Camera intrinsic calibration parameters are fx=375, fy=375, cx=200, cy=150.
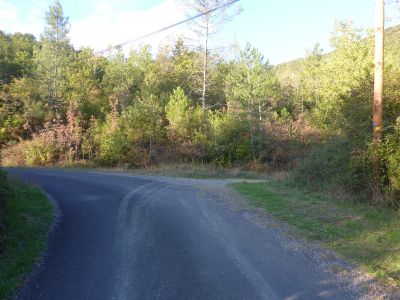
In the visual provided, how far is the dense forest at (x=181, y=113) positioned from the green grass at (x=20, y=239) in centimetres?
916

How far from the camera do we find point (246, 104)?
102 ft

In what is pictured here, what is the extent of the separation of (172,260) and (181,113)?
23.9 m

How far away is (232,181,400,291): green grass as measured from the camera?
630 cm

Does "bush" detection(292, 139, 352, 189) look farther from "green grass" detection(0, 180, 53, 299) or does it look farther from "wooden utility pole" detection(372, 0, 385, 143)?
"green grass" detection(0, 180, 53, 299)

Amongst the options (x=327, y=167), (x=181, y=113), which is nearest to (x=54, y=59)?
(x=181, y=113)

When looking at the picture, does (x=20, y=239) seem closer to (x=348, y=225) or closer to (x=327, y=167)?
(x=348, y=225)

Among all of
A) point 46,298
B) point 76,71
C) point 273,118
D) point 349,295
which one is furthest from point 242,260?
point 76,71

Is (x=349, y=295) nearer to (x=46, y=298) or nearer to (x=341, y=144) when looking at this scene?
(x=46, y=298)

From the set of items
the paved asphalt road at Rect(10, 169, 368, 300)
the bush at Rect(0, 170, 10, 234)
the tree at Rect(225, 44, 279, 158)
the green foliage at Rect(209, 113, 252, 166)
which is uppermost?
the tree at Rect(225, 44, 279, 158)

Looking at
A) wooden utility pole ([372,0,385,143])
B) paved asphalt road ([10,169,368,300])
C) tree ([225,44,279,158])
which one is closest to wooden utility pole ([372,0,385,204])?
wooden utility pole ([372,0,385,143])

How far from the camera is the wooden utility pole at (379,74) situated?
11.1m

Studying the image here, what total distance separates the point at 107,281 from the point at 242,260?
2221 millimetres

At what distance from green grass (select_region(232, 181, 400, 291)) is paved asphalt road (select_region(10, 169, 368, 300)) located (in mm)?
802

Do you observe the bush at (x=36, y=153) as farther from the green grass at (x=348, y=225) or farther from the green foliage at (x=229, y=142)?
the green grass at (x=348, y=225)
